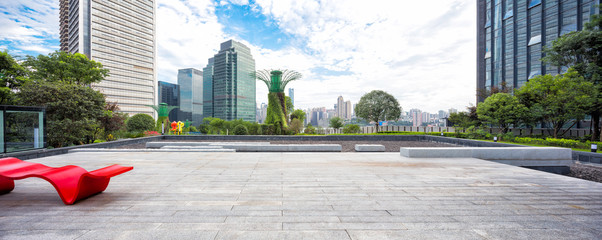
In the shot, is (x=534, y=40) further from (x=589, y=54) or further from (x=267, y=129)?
(x=267, y=129)

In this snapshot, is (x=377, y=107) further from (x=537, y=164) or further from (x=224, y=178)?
(x=224, y=178)

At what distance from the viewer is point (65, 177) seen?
353cm

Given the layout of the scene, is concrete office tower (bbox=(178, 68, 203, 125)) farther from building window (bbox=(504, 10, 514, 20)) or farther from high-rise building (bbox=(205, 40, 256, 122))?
building window (bbox=(504, 10, 514, 20))

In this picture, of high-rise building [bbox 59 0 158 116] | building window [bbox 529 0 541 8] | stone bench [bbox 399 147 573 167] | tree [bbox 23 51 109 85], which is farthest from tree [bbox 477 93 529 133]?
high-rise building [bbox 59 0 158 116]

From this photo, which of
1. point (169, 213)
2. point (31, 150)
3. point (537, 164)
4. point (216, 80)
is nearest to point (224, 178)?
point (169, 213)

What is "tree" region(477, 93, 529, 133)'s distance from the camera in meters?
16.2

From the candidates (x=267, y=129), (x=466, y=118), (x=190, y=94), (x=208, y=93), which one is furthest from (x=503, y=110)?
(x=190, y=94)

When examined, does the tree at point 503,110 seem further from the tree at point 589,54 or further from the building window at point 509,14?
the building window at point 509,14

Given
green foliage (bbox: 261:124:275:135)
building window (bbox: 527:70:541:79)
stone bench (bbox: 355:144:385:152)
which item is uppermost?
building window (bbox: 527:70:541:79)

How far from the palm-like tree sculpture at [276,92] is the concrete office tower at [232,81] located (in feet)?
266

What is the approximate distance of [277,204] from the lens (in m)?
3.55

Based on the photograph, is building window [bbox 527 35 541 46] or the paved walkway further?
building window [bbox 527 35 541 46]

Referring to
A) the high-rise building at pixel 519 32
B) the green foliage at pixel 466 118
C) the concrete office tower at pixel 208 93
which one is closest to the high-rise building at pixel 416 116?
the high-rise building at pixel 519 32

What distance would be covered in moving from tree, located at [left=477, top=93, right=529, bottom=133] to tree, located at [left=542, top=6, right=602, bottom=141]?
322 centimetres
